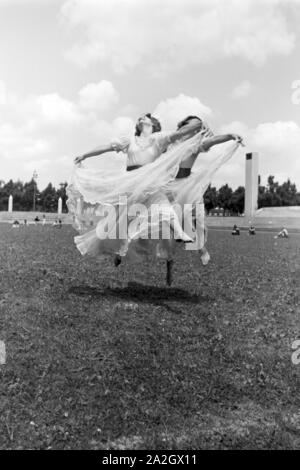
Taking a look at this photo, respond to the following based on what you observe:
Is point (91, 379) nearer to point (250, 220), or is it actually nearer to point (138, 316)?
point (138, 316)

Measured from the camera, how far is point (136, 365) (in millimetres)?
6293

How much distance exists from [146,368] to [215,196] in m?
126

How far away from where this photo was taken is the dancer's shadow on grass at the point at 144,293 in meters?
9.56

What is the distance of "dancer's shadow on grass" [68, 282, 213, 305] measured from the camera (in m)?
9.56

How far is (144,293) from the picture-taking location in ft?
33.3

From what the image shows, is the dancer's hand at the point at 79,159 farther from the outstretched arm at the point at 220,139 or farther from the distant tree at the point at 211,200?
the distant tree at the point at 211,200

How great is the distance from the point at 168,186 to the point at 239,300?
2723mm

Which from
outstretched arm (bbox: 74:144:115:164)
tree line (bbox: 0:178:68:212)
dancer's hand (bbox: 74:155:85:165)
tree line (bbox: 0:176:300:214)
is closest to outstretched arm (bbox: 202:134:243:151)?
outstretched arm (bbox: 74:144:115:164)

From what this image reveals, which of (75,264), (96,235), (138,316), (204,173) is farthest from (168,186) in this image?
(75,264)

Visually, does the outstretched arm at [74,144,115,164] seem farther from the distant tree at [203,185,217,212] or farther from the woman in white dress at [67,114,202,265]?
the distant tree at [203,185,217,212]

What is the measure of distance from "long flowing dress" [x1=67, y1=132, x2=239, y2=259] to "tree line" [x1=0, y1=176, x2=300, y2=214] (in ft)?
380

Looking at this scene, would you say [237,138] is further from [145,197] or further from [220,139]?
[145,197]
